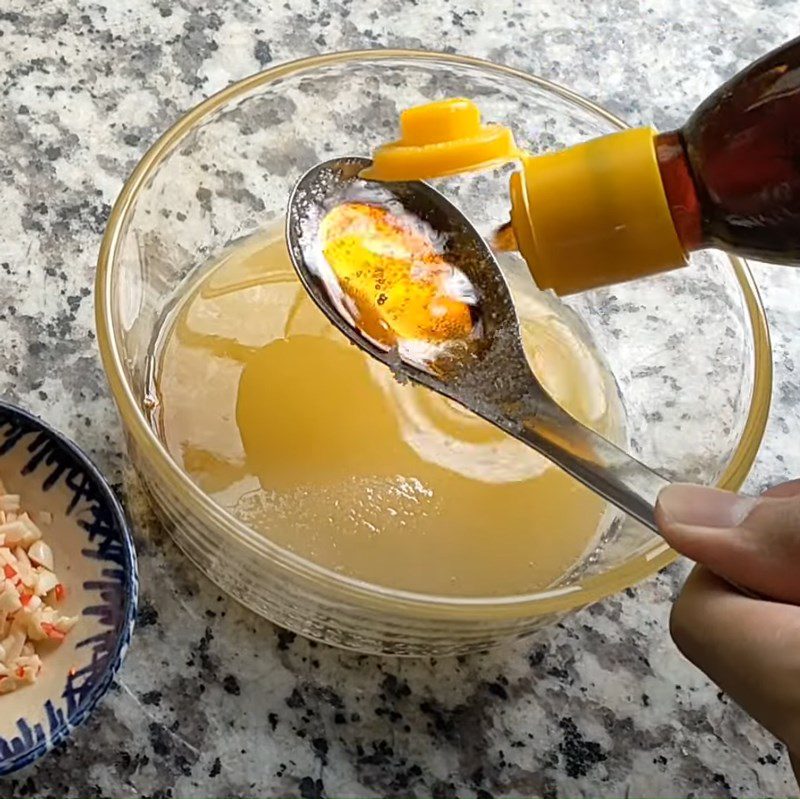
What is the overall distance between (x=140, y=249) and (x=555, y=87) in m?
0.38

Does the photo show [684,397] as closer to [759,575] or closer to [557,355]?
[557,355]

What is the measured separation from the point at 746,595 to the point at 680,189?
234mm

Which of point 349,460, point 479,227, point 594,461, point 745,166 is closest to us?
point 745,166

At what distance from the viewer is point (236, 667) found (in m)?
0.79

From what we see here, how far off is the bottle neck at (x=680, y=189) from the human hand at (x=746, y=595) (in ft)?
0.50

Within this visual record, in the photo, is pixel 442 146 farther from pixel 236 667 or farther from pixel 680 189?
pixel 236 667

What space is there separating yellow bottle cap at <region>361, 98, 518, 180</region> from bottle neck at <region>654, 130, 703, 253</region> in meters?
0.10

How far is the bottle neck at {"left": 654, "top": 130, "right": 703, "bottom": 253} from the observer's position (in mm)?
598

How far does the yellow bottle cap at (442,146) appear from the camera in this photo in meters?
0.66

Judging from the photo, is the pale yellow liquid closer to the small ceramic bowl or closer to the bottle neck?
the small ceramic bowl

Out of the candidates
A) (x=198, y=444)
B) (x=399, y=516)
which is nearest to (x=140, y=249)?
(x=198, y=444)

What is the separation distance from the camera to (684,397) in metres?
0.92

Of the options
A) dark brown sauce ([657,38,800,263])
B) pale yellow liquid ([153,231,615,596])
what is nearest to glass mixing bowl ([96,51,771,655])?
pale yellow liquid ([153,231,615,596])

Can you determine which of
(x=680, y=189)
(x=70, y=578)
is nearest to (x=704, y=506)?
(x=680, y=189)
